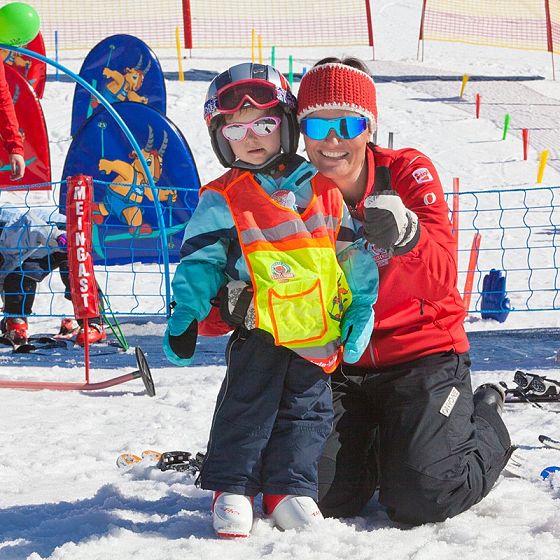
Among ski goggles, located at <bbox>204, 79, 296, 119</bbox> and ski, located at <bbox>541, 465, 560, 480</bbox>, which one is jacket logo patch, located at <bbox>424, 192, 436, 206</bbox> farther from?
ski, located at <bbox>541, 465, 560, 480</bbox>

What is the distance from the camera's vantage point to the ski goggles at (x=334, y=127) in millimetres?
3018

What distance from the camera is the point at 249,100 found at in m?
2.95

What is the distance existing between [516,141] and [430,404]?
33.8ft

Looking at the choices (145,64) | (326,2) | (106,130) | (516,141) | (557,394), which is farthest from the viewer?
(326,2)

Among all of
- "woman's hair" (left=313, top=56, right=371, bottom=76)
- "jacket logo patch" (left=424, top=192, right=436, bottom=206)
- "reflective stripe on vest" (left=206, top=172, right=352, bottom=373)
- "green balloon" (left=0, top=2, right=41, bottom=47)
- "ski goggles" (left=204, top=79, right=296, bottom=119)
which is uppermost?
"green balloon" (left=0, top=2, right=41, bottom=47)

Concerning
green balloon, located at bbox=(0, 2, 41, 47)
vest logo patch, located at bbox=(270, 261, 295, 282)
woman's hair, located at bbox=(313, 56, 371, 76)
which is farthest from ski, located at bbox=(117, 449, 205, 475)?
green balloon, located at bbox=(0, 2, 41, 47)

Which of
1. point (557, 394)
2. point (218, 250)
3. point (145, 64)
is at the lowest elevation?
point (557, 394)

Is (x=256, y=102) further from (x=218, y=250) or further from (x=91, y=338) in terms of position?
(x=91, y=338)

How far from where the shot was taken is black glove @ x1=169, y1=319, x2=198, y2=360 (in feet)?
9.82

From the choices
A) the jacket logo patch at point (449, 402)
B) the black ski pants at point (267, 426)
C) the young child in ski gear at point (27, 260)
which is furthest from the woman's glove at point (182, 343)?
the young child in ski gear at point (27, 260)

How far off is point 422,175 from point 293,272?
0.64m

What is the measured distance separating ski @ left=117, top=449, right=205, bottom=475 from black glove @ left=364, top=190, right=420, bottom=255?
1241mm

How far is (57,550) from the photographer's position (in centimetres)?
265

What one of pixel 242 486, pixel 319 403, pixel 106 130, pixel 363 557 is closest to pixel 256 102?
pixel 319 403
